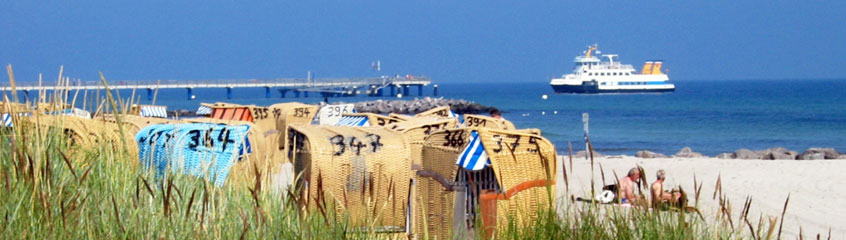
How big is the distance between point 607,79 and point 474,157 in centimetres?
7640

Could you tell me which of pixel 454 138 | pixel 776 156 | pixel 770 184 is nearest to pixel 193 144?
pixel 454 138

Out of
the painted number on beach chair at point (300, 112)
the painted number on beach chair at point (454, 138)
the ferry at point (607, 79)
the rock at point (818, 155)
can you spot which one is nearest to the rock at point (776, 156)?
the rock at point (818, 155)

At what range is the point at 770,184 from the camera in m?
12.8

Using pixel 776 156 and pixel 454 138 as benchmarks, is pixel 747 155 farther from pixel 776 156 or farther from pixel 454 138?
pixel 454 138

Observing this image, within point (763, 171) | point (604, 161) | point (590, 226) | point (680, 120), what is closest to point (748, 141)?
point (680, 120)

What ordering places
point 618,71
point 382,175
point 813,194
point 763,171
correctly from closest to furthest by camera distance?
point 382,175 → point 813,194 → point 763,171 → point 618,71

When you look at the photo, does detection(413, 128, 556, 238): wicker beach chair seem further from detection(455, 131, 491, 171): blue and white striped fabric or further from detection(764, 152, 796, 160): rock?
detection(764, 152, 796, 160): rock

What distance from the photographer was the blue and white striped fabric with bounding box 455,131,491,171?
5.44 m

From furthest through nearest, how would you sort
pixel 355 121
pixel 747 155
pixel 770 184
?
pixel 747 155 < pixel 770 184 < pixel 355 121

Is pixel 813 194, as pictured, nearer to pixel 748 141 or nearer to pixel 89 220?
pixel 89 220

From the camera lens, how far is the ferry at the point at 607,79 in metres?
80.3

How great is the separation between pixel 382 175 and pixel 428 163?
15.7 inches

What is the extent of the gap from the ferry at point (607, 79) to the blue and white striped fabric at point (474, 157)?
7469cm

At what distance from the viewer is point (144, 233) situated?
2893 mm
